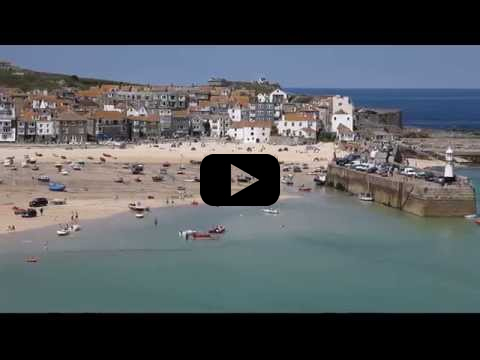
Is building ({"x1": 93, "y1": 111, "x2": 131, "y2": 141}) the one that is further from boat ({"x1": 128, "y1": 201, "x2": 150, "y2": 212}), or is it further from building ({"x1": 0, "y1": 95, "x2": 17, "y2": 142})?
boat ({"x1": 128, "y1": 201, "x2": 150, "y2": 212})

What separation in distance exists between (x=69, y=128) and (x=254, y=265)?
8526 millimetres

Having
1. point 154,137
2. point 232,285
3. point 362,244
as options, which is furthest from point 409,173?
point 154,137

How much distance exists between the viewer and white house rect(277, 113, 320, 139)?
15.5 m

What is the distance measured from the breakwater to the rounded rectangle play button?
8.47 meters

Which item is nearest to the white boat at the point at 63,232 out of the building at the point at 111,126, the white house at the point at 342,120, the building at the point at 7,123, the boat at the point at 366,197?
the boat at the point at 366,197

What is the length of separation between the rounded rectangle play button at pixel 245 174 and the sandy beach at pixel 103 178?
7278 mm

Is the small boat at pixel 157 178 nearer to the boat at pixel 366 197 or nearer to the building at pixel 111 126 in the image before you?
the boat at pixel 366 197

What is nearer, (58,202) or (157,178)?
(58,202)

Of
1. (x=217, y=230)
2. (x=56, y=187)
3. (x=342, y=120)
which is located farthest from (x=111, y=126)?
(x=217, y=230)

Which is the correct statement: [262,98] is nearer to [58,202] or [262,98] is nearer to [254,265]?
[58,202]

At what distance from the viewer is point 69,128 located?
14.8m

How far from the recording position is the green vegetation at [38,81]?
18.0 meters
